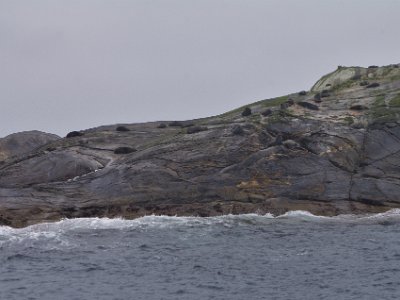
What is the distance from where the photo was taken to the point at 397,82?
3066 inches

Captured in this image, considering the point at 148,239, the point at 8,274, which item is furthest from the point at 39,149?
the point at 8,274

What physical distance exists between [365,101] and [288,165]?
18867 mm

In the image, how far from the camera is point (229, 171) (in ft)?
188

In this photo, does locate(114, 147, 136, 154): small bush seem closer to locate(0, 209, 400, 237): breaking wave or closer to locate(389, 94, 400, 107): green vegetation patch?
locate(0, 209, 400, 237): breaking wave

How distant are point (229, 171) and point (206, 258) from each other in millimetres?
17294

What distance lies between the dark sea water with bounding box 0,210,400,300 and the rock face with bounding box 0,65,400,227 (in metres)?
2.28

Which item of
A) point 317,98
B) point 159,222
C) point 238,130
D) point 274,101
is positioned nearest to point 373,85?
point 317,98

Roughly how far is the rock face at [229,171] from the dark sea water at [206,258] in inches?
89.9

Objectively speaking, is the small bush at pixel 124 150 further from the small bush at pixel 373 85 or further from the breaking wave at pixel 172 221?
the small bush at pixel 373 85

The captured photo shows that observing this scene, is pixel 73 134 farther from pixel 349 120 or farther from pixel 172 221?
pixel 349 120

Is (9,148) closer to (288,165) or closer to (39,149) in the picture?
(39,149)

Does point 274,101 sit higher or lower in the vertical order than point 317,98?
higher

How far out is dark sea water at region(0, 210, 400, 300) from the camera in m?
34.6

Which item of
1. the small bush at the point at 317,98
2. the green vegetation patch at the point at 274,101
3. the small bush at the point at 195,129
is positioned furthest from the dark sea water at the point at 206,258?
the green vegetation patch at the point at 274,101
